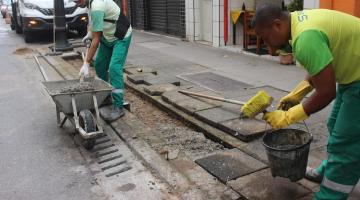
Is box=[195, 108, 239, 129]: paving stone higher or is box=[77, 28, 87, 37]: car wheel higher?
box=[77, 28, 87, 37]: car wheel

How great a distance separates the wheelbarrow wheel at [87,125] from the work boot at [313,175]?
2.34m

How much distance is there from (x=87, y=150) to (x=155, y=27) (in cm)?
1176

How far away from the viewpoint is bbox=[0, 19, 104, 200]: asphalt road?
411cm

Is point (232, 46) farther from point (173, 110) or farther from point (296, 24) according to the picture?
point (296, 24)

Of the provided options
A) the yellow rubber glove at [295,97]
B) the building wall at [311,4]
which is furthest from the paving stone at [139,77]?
the yellow rubber glove at [295,97]

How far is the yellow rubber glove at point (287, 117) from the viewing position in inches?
116

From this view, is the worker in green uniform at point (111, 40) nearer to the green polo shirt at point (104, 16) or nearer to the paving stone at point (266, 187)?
the green polo shirt at point (104, 16)

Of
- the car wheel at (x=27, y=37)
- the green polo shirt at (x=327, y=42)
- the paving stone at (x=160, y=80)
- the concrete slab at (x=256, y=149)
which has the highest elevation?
the green polo shirt at (x=327, y=42)

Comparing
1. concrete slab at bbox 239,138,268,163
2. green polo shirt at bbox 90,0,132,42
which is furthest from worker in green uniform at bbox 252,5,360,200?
green polo shirt at bbox 90,0,132,42

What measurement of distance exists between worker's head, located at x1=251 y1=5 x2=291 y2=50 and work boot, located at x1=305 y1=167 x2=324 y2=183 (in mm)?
1451

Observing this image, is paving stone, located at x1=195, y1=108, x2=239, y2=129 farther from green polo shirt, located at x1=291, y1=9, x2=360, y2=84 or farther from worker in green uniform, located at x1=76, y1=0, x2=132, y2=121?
green polo shirt, located at x1=291, y1=9, x2=360, y2=84

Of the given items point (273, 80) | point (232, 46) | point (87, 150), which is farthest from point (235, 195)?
point (232, 46)

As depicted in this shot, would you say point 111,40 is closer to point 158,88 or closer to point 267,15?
point 158,88

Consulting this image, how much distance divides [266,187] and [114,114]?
8.97 feet
